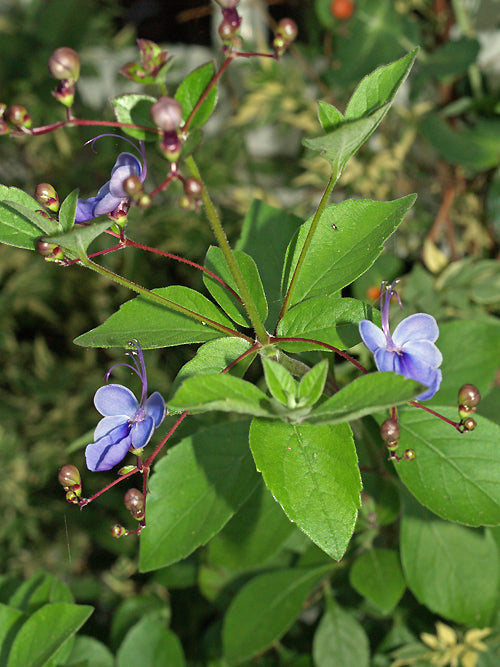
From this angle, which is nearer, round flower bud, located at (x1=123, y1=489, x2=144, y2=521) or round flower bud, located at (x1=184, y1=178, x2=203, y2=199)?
round flower bud, located at (x1=184, y1=178, x2=203, y2=199)

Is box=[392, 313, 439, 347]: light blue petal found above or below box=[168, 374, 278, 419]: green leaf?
below

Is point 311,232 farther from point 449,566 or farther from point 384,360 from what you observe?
point 449,566

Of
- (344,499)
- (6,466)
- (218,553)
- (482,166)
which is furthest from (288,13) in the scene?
(344,499)

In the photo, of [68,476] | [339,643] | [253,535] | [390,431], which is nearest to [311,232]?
[390,431]

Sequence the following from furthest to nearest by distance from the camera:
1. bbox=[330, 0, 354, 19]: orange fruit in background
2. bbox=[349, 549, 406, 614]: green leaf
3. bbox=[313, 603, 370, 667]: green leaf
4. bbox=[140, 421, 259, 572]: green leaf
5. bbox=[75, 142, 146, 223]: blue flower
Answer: bbox=[330, 0, 354, 19]: orange fruit in background → bbox=[313, 603, 370, 667]: green leaf → bbox=[349, 549, 406, 614]: green leaf → bbox=[140, 421, 259, 572]: green leaf → bbox=[75, 142, 146, 223]: blue flower

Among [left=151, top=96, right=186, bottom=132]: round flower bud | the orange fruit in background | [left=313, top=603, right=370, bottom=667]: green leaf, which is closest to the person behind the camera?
[left=151, top=96, right=186, bottom=132]: round flower bud

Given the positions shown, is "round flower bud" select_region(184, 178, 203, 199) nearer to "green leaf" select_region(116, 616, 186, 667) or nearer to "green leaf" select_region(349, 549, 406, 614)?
"green leaf" select_region(349, 549, 406, 614)

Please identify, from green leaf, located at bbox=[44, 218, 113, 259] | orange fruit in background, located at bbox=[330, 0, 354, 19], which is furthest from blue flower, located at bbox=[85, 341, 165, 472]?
orange fruit in background, located at bbox=[330, 0, 354, 19]

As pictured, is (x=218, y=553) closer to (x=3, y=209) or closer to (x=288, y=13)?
(x=3, y=209)
